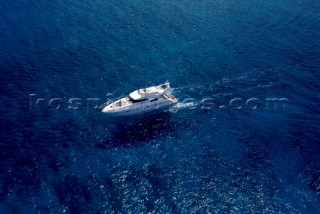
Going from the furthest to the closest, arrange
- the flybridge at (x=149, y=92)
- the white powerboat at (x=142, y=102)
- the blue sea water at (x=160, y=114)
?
the flybridge at (x=149, y=92) → the white powerboat at (x=142, y=102) → the blue sea water at (x=160, y=114)

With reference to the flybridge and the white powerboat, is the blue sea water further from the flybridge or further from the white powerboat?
the flybridge

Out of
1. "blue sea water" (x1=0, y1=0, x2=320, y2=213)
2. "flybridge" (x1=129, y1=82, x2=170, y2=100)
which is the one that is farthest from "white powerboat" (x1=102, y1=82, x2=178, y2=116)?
"blue sea water" (x1=0, y1=0, x2=320, y2=213)

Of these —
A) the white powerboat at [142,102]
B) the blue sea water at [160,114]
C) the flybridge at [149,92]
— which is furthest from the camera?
the flybridge at [149,92]

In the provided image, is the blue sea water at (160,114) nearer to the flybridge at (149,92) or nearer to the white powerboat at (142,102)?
the white powerboat at (142,102)

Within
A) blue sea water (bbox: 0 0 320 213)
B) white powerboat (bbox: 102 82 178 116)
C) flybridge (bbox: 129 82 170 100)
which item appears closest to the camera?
blue sea water (bbox: 0 0 320 213)

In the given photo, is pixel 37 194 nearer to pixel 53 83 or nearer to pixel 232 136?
pixel 53 83

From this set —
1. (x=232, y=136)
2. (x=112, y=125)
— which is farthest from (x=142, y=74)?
(x=232, y=136)

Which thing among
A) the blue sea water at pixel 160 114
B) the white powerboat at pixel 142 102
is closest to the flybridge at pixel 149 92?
the white powerboat at pixel 142 102
